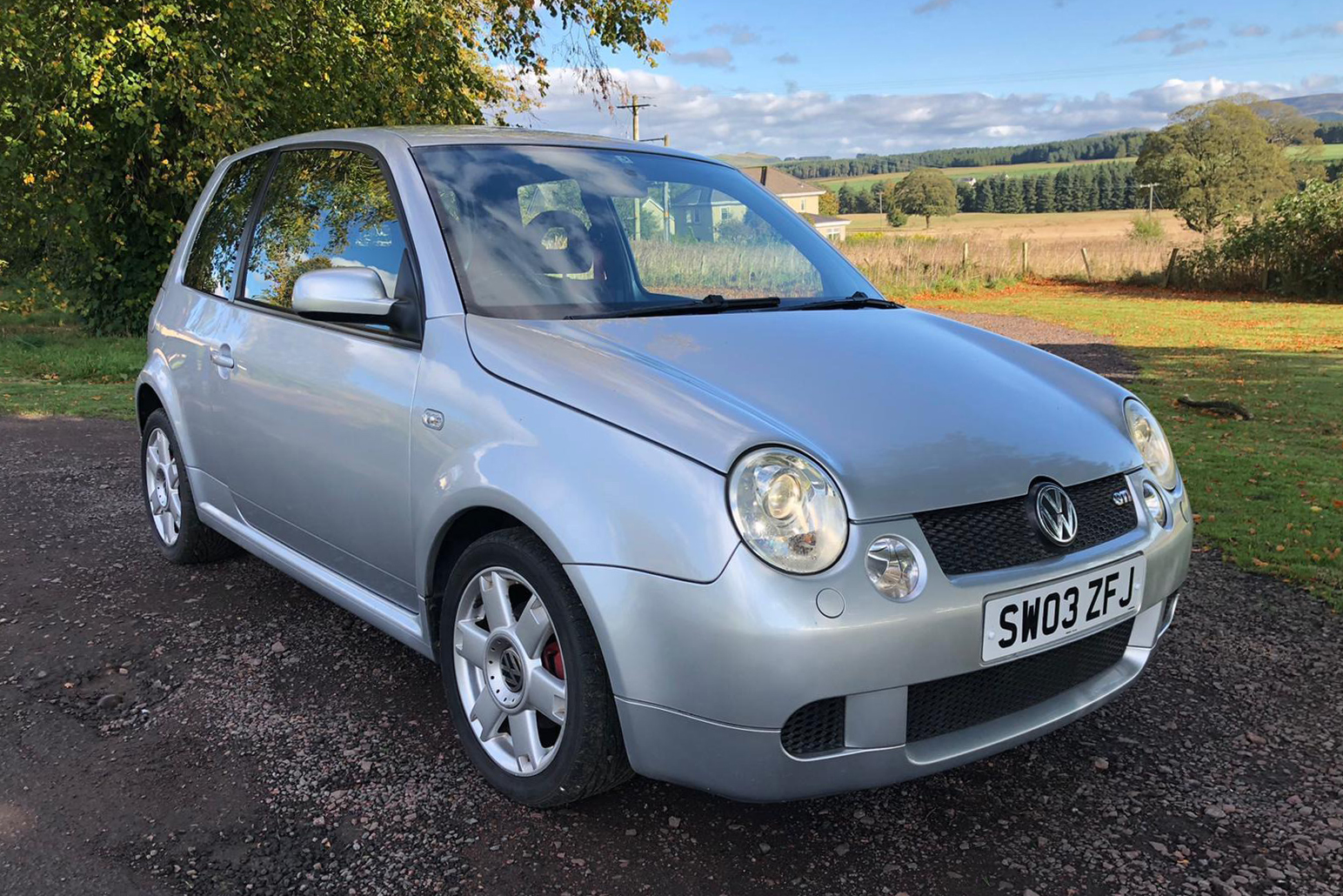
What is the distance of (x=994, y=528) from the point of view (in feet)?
7.68

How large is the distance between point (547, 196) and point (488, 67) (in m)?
14.8

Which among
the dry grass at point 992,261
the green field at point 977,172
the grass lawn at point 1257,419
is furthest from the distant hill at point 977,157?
the grass lawn at point 1257,419

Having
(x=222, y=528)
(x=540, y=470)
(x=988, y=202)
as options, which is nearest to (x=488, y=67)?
(x=222, y=528)

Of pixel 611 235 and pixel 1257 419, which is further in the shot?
pixel 1257 419

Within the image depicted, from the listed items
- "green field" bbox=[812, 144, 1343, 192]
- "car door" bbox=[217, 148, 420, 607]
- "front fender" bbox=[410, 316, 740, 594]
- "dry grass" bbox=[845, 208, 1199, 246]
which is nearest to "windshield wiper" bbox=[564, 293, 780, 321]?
"front fender" bbox=[410, 316, 740, 594]

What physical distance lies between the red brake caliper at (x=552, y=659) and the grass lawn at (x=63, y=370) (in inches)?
291

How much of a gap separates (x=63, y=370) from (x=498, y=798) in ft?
35.9

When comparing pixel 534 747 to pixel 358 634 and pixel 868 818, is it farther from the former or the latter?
pixel 358 634

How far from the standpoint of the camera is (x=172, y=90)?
37.9ft

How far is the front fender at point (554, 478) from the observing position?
7.09 feet

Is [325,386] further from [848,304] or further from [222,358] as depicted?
[848,304]

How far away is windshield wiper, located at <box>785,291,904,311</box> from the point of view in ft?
11.0

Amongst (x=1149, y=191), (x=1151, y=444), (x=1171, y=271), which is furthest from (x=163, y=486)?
(x=1149, y=191)

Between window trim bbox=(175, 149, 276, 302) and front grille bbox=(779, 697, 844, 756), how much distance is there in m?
2.81
